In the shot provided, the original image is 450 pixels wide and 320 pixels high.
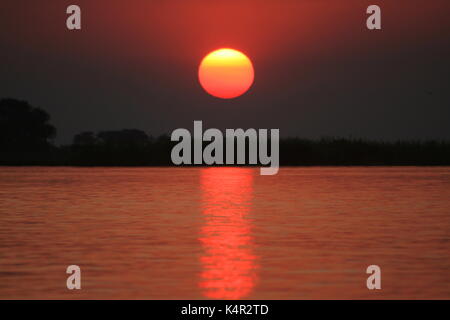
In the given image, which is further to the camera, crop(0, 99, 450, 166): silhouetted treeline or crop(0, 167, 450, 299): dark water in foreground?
crop(0, 99, 450, 166): silhouetted treeline

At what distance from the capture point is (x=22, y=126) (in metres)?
67.6

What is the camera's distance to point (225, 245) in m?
12.4

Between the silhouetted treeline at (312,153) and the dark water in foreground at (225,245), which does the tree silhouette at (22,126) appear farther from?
the dark water in foreground at (225,245)

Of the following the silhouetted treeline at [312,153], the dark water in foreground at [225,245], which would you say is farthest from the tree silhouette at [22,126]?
the dark water in foreground at [225,245]

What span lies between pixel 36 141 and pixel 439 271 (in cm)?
5850

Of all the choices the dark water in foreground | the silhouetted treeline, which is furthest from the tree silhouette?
the dark water in foreground

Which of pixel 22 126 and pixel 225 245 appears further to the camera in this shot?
pixel 22 126

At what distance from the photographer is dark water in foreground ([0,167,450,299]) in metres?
9.03

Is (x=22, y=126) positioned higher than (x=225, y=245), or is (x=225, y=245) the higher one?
(x=22, y=126)

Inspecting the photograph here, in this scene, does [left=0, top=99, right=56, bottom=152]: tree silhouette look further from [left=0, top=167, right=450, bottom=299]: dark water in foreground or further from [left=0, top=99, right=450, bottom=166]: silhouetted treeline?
[left=0, top=167, right=450, bottom=299]: dark water in foreground

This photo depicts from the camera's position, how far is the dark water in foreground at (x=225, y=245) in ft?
29.6

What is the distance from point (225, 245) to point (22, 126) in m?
57.7

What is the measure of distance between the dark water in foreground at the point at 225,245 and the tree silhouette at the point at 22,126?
145ft

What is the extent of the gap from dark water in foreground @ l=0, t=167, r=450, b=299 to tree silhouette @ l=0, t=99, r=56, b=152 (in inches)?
1739
